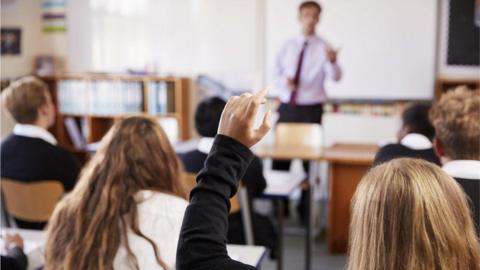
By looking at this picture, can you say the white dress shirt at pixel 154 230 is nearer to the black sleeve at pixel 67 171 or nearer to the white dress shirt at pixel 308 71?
the black sleeve at pixel 67 171

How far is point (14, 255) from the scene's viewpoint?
5.88ft

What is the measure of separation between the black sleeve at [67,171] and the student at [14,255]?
0.93 m

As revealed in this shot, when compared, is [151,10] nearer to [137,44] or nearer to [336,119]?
[137,44]

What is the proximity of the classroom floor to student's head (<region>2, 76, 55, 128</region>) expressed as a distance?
62.5 inches

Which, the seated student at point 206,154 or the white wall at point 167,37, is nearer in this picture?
the seated student at point 206,154

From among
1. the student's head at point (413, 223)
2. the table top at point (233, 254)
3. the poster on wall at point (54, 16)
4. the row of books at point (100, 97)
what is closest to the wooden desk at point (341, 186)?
the table top at point (233, 254)

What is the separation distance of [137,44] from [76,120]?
1007 mm

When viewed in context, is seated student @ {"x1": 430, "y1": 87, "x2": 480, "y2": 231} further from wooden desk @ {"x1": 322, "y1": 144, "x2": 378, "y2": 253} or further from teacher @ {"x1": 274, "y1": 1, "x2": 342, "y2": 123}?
teacher @ {"x1": 274, "y1": 1, "x2": 342, "y2": 123}

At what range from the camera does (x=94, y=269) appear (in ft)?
4.85

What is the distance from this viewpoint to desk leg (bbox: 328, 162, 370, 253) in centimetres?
377

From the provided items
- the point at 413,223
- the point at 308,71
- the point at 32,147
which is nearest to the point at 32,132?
the point at 32,147

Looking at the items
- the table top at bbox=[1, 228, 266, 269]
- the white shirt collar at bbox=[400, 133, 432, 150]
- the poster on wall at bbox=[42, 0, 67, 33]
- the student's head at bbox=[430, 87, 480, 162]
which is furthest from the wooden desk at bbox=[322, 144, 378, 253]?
the poster on wall at bbox=[42, 0, 67, 33]

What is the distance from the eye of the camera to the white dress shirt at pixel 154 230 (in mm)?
1523

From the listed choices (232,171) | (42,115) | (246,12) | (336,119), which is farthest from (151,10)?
(232,171)
